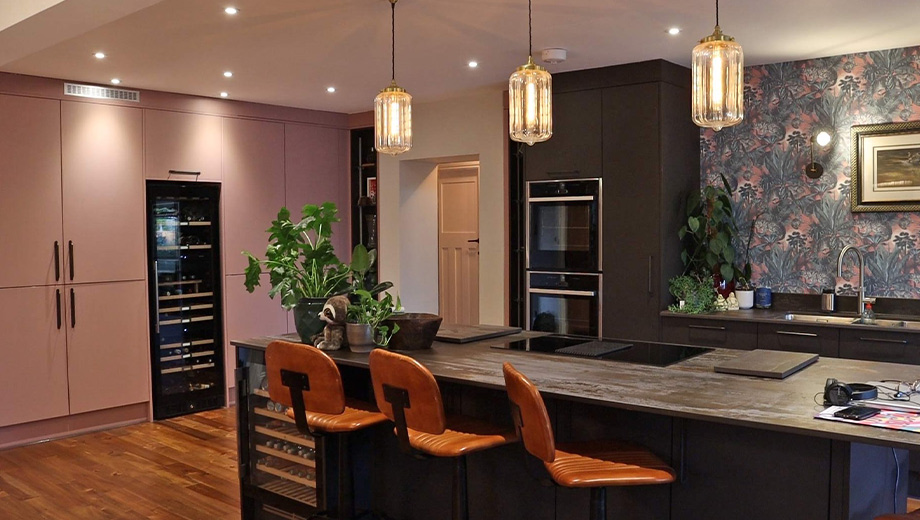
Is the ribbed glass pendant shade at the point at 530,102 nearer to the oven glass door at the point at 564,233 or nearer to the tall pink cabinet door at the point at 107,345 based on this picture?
the oven glass door at the point at 564,233

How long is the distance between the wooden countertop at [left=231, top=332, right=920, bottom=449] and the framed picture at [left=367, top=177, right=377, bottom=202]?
13.5ft

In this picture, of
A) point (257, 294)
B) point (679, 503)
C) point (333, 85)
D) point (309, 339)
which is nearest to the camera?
point (679, 503)

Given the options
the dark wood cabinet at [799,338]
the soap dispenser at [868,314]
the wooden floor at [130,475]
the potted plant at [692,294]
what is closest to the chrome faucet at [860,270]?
the soap dispenser at [868,314]

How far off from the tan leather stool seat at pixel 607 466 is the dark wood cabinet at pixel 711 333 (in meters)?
2.51

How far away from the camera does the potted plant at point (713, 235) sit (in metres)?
5.23

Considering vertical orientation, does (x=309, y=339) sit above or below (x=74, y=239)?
below

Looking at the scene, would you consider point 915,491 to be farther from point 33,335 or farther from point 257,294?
point 33,335

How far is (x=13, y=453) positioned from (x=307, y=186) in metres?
3.19

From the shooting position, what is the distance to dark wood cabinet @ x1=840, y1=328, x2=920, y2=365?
14.1 ft

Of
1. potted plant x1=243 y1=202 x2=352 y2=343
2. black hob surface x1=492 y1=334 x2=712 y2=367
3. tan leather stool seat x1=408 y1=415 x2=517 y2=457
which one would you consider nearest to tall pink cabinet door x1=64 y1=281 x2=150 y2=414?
potted plant x1=243 y1=202 x2=352 y2=343

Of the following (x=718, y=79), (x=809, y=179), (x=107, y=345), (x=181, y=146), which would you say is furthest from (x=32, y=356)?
(x=809, y=179)

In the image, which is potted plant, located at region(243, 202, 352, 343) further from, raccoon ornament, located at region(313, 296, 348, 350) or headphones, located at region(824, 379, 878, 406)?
headphones, located at region(824, 379, 878, 406)

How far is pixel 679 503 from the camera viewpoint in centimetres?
264

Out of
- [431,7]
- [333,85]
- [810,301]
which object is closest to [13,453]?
[333,85]
